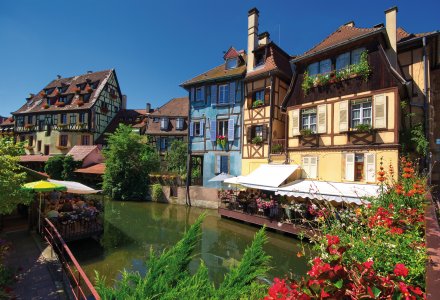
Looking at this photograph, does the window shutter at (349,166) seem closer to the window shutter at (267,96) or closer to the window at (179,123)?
the window shutter at (267,96)

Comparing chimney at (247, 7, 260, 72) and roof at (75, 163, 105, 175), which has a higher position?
chimney at (247, 7, 260, 72)

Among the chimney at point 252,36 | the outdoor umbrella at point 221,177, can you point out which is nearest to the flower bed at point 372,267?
the outdoor umbrella at point 221,177

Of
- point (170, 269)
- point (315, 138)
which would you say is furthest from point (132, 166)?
point (170, 269)

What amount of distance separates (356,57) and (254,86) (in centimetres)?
755

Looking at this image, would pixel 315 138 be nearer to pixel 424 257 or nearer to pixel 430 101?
pixel 430 101

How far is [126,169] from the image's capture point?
78.7 ft

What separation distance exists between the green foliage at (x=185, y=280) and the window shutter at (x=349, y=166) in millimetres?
11463

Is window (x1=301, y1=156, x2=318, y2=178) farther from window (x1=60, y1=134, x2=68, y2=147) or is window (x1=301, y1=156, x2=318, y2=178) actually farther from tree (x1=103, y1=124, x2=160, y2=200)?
window (x1=60, y1=134, x2=68, y2=147)

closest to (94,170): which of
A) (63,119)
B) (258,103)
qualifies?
(63,119)

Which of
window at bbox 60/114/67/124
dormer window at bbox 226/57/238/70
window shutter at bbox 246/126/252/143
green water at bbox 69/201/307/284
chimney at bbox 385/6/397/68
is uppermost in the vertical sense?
dormer window at bbox 226/57/238/70

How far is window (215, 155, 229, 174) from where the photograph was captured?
70.2 ft

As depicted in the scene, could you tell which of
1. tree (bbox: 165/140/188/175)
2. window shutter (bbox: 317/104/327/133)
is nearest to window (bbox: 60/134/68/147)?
tree (bbox: 165/140/188/175)

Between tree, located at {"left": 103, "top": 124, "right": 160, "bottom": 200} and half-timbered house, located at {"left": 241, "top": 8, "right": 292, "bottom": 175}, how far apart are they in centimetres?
1045

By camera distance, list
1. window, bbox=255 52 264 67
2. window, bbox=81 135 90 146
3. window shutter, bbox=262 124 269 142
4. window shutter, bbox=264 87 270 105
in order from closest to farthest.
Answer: window shutter, bbox=262 124 269 142
window shutter, bbox=264 87 270 105
window, bbox=255 52 264 67
window, bbox=81 135 90 146
